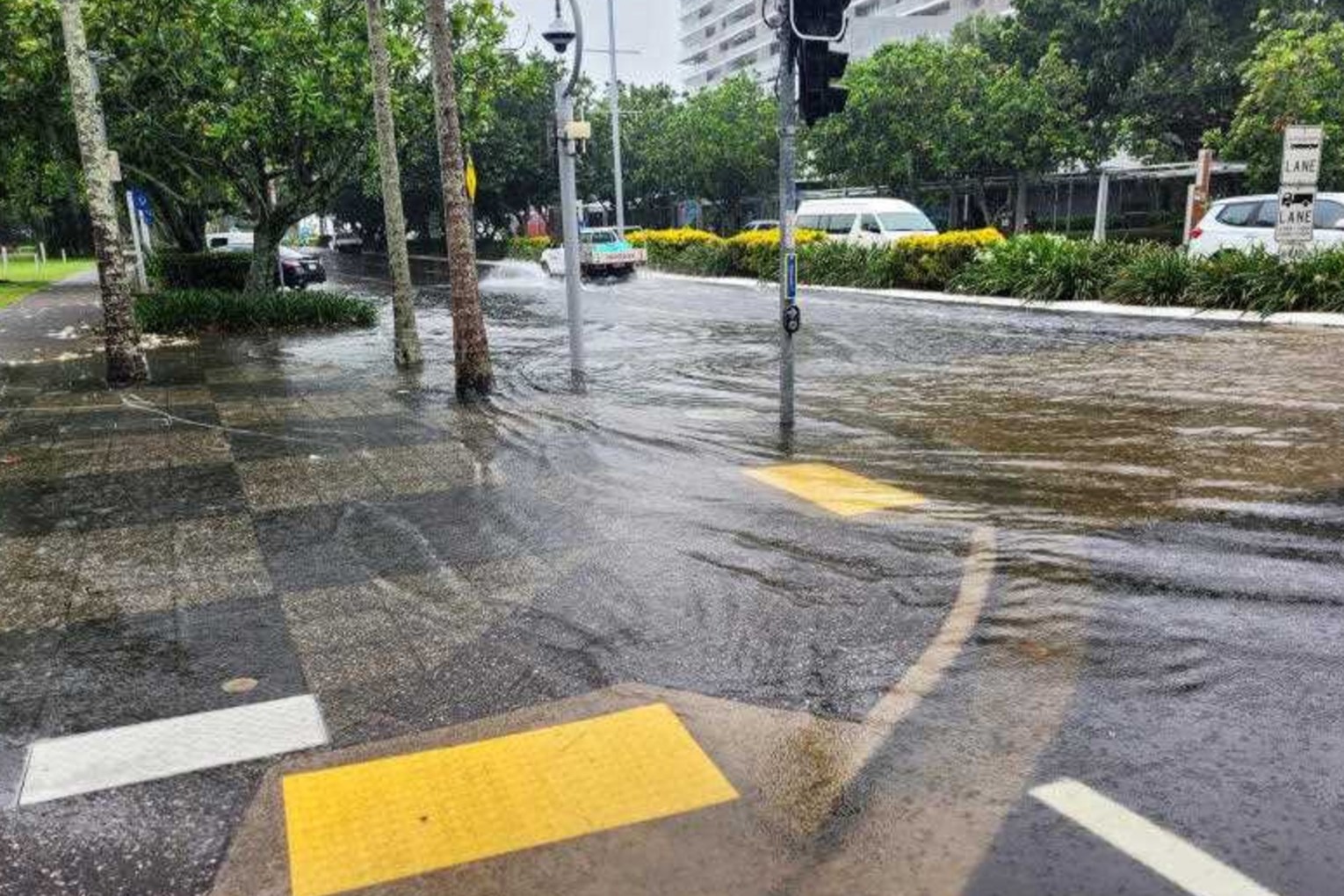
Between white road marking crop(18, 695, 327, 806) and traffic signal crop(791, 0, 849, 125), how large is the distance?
619 centimetres

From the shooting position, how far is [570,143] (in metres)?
12.1

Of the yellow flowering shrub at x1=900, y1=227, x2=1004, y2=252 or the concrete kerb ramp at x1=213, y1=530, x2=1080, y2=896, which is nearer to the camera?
the concrete kerb ramp at x1=213, y1=530, x2=1080, y2=896

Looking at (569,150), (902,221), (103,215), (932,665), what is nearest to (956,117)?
(902,221)

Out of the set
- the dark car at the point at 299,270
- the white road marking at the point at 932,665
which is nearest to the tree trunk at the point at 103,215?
the white road marking at the point at 932,665

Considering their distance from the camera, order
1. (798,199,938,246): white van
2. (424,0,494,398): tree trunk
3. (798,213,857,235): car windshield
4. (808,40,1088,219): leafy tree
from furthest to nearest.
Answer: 1. (808,40,1088,219): leafy tree
2. (798,213,857,235): car windshield
3. (798,199,938,246): white van
4. (424,0,494,398): tree trunk

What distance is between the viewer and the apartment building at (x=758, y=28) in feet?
232

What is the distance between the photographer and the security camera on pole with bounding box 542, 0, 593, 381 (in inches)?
468

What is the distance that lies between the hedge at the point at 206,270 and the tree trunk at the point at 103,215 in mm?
11736

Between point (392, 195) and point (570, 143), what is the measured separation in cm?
271

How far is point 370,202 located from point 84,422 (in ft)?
179

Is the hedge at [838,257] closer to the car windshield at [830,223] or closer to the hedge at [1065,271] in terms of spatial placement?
the hedge at [1065,271]

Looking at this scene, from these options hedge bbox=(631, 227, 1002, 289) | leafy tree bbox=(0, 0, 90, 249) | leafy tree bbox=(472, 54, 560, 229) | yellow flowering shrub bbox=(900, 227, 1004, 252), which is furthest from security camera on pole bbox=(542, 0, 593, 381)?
leafy tree bbox=(472, 54, 560, 229)

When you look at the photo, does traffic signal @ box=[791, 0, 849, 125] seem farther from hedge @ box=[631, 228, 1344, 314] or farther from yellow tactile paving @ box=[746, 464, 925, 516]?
hedge @ box=[631, 228, 1344, 314]

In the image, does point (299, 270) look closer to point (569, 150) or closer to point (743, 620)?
point (569, 150)
